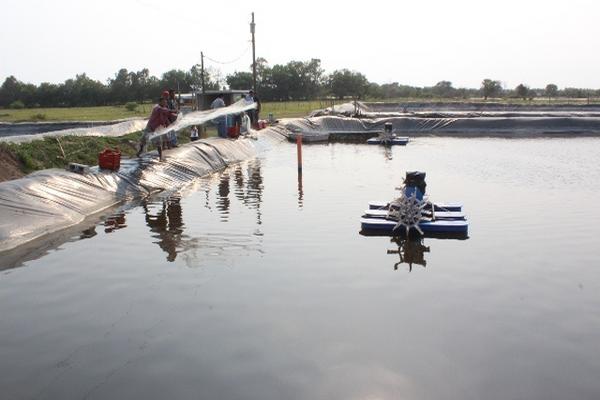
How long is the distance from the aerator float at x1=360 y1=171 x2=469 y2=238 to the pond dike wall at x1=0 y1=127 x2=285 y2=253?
5837 mm

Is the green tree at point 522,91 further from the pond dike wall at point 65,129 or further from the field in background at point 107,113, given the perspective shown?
the pond dike wall at point 65,129

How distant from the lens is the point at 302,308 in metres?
6.66

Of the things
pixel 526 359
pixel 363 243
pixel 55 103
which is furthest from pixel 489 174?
pixel 55 103

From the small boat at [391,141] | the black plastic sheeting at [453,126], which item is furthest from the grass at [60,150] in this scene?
the black plastic sheeting at [453,126]

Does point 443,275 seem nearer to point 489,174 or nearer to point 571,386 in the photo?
point 571,386

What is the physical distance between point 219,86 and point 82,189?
2517 inches

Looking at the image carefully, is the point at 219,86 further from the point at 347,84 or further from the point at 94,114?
the point at 94,114

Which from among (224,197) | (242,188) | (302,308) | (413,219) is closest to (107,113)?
(242,188)

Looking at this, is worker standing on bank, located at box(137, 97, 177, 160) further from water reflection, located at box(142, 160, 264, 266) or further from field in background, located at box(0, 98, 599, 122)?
field in background, located at box(0, 98, 599, 122)

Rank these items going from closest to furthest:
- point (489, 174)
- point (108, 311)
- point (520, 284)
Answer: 1. point (108, 311)
2. point (520, 284)
3. point (489, 174)

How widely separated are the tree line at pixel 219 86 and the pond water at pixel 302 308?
52.6 m

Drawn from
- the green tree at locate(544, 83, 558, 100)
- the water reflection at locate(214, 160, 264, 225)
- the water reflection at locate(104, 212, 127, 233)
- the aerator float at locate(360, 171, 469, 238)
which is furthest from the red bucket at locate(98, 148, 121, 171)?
the green tree at locate(544, 83, 558, 100)

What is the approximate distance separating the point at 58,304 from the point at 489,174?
13.5 m

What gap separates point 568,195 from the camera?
1350 centimetres
